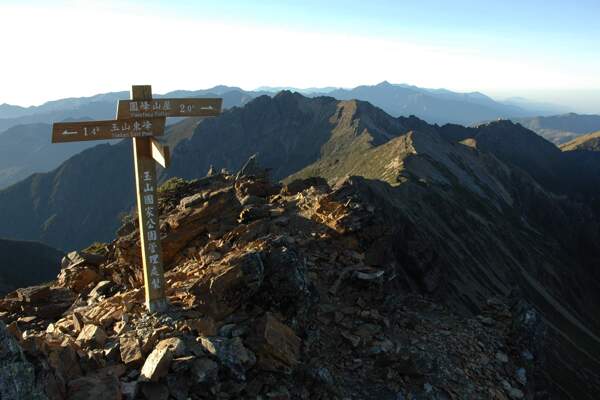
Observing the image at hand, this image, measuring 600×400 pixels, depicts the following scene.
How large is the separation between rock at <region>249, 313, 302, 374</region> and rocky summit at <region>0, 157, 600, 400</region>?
1.6 inches

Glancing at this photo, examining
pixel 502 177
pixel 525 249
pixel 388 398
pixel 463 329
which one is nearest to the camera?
pixel 388 398

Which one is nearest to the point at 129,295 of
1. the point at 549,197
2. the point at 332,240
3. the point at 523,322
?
the point at 332,240

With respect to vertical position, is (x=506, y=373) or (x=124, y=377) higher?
(x=124, y=377)

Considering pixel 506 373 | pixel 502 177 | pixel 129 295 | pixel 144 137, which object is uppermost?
pixel 144 137

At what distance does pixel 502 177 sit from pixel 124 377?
182 metres

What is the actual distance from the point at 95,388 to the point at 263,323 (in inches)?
190

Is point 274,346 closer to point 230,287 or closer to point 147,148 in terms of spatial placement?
point 230,287

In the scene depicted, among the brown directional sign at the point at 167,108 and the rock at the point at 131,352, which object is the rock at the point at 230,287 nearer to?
the rock at the point at 131,352

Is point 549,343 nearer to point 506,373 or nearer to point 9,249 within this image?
point 506,373

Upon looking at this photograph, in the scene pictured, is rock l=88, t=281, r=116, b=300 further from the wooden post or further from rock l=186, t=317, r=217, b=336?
rock l=186, t=317, r=217, b=336

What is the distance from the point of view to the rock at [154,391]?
12.1 meters

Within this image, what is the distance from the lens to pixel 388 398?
1490cm

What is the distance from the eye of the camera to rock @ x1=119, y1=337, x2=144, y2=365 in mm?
13219

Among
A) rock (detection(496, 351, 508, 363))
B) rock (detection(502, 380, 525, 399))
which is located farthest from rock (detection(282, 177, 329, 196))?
rock (detection(502, 380, 525, 399))
